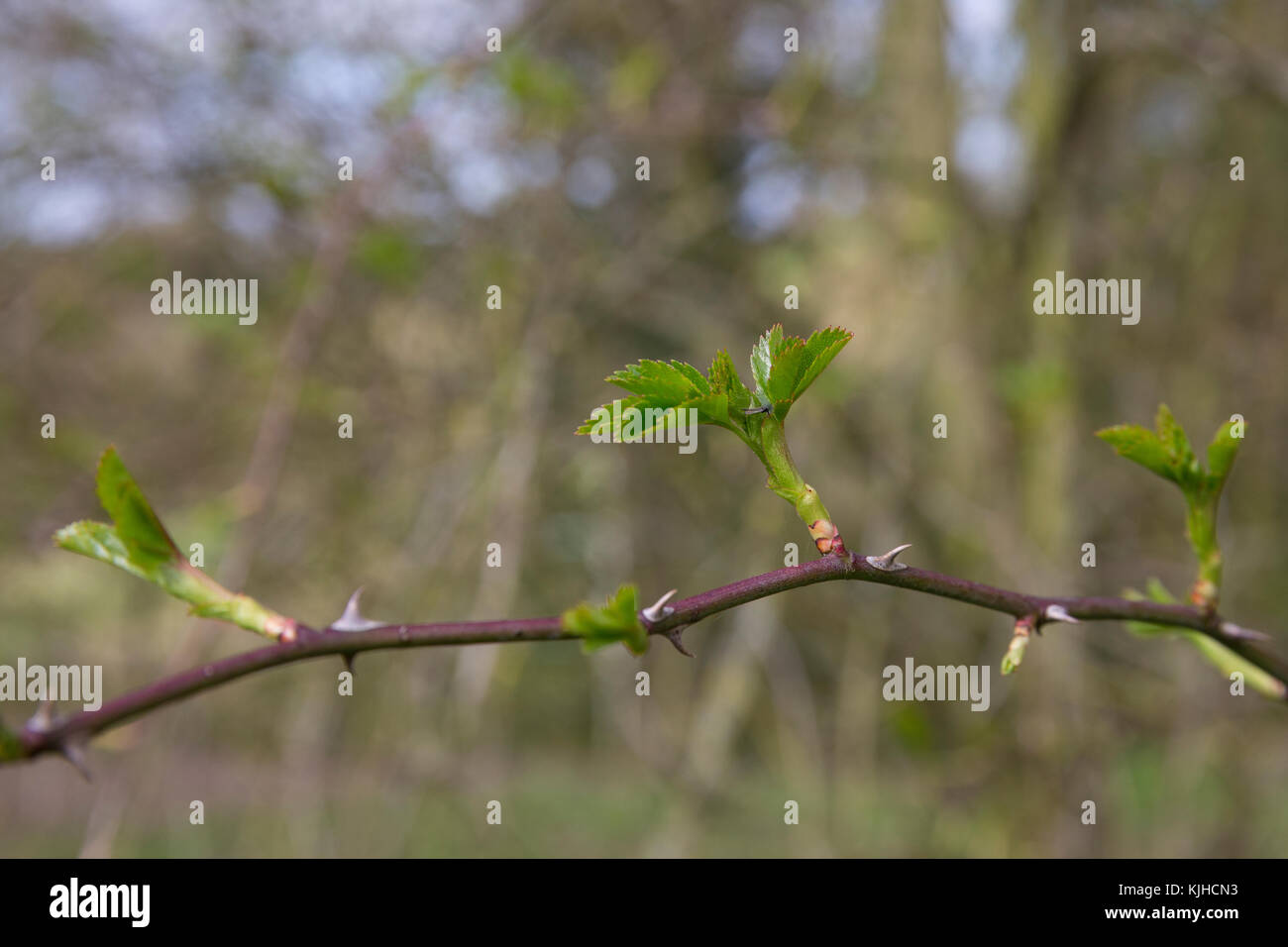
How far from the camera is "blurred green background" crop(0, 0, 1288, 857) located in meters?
3.03

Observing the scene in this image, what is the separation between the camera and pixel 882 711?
3650 millimetres

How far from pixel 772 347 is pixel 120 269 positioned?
12.2ft

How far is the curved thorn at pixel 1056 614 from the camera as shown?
2.60ft

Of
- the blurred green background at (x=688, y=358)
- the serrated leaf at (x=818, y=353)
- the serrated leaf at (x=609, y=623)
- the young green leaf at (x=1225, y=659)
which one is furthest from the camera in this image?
the blurred green background at (x=688, y=358)

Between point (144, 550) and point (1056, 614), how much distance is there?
737 mm

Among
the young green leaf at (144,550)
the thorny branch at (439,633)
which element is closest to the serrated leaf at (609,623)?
the thorny branch at (439,633)

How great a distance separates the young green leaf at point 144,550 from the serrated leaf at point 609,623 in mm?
264

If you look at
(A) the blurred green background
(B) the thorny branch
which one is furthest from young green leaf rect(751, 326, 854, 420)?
(A) the blurred green background

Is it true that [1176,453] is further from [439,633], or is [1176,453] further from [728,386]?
[439,633]

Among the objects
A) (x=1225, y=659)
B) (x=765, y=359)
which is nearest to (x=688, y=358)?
(x=1225, y=659)

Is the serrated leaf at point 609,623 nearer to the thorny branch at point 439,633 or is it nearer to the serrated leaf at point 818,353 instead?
the thorny branch at point 439,633

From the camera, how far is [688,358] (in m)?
4.33

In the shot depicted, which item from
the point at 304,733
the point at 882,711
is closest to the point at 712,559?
the point at 882,711

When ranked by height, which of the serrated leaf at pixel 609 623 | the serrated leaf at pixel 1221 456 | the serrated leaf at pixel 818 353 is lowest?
the serrated leaf at pixel 609 623
